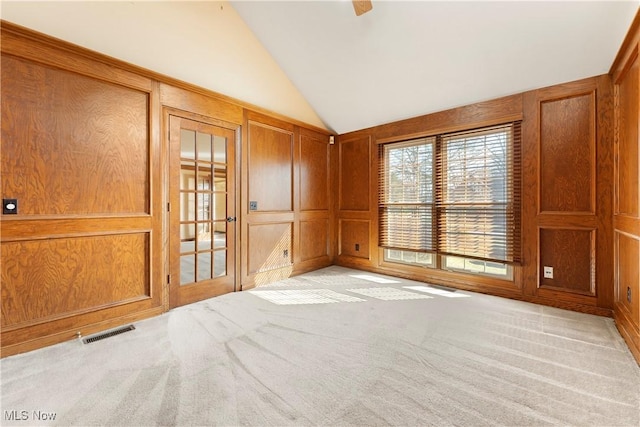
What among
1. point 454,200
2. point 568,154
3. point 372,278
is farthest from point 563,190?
point 372,278

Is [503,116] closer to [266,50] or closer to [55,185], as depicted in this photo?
[266,50]

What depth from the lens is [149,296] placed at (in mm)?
2803

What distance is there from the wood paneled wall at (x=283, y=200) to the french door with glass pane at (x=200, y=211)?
0.76 feet

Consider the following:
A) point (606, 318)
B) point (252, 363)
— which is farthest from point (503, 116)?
point (252, 363)

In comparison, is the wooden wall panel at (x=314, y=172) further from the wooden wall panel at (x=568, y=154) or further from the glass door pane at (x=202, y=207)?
the wooden wall panel at (x=568, y=154)

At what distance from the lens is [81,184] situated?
7.91ft

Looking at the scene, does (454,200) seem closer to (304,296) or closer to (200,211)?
(304,296)

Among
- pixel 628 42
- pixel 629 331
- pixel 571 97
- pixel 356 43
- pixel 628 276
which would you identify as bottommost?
pixel 629 331

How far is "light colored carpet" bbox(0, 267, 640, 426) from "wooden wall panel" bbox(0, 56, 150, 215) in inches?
46.9

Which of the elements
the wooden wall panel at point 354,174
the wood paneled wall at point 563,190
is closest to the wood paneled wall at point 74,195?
the wooden wall panel at point 354,174

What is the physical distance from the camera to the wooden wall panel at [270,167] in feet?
12.5

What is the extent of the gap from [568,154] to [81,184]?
4.67 m

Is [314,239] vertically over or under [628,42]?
under

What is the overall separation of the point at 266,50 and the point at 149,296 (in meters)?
3.27
